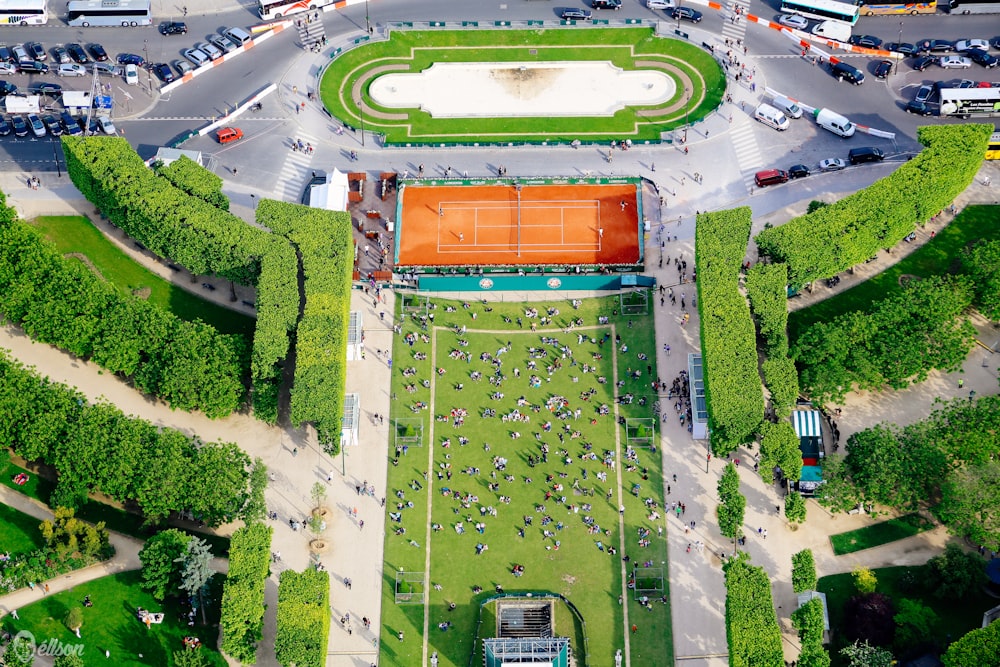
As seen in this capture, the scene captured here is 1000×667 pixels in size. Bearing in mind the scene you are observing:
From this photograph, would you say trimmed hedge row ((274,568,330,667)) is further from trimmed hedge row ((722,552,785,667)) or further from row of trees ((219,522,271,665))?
trimmed hedge row ((722,552,785,667))

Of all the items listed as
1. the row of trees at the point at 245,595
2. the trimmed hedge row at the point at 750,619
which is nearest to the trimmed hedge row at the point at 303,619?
the row of trees at the point at 245,595

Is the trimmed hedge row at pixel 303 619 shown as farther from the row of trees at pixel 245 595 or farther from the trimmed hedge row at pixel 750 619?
the trimmed hedge row at pixel 750 619

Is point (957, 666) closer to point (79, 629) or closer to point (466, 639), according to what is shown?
point (466, 639)

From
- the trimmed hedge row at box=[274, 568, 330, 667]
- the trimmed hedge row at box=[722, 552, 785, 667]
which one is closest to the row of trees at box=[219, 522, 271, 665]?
the trimmed hedge row at box=[274, 568, 330, 667]

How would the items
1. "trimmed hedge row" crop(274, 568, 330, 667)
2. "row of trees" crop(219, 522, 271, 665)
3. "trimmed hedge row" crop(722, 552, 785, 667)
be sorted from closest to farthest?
1. "trimmed hedge row" crop(722, 552, 785, 667)
2. "trimmed hedge row" crop(274, 568, 330, 667)
3. "row of trees" crop(219, 522, 271, 665)

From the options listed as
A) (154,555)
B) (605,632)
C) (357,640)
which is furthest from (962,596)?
(154,555)

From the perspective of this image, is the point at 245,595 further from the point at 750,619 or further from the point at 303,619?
the point at 750,619
